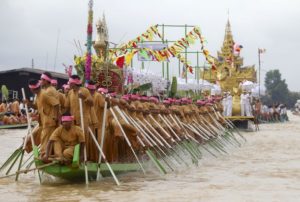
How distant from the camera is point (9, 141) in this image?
55.8 feet

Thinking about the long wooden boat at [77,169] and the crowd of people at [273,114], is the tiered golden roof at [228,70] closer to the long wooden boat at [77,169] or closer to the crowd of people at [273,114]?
the crowd of people at [273,114]

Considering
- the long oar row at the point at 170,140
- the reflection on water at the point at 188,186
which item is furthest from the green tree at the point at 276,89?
the reflection on water at the point at 188,186

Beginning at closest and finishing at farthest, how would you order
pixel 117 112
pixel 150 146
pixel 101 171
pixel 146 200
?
1. pixel 146 200
2. pixel 101 171
3. pixel 117 112
4. pixel 150 146

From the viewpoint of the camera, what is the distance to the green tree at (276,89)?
95125 millimetres

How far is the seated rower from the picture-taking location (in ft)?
26.2

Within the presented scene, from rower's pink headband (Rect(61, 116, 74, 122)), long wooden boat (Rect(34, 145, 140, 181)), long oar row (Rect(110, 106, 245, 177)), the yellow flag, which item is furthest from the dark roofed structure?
rower's pink headband (Rect(61, 116, 74, 122))

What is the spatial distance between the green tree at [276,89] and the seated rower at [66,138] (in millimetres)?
86811

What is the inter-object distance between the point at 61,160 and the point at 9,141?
970 centimetres

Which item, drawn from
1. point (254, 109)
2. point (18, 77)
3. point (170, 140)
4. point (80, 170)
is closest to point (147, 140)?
point (170, 140)

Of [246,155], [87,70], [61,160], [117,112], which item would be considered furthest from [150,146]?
[246,155]

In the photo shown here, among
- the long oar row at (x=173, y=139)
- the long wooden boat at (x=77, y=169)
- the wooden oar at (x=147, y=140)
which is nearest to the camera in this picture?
the long wooden boat at (x=77, y=169)

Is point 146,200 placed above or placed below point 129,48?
below

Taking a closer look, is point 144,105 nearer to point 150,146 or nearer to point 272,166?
point 150,146

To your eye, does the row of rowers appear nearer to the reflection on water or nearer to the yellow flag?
the reflection on water
